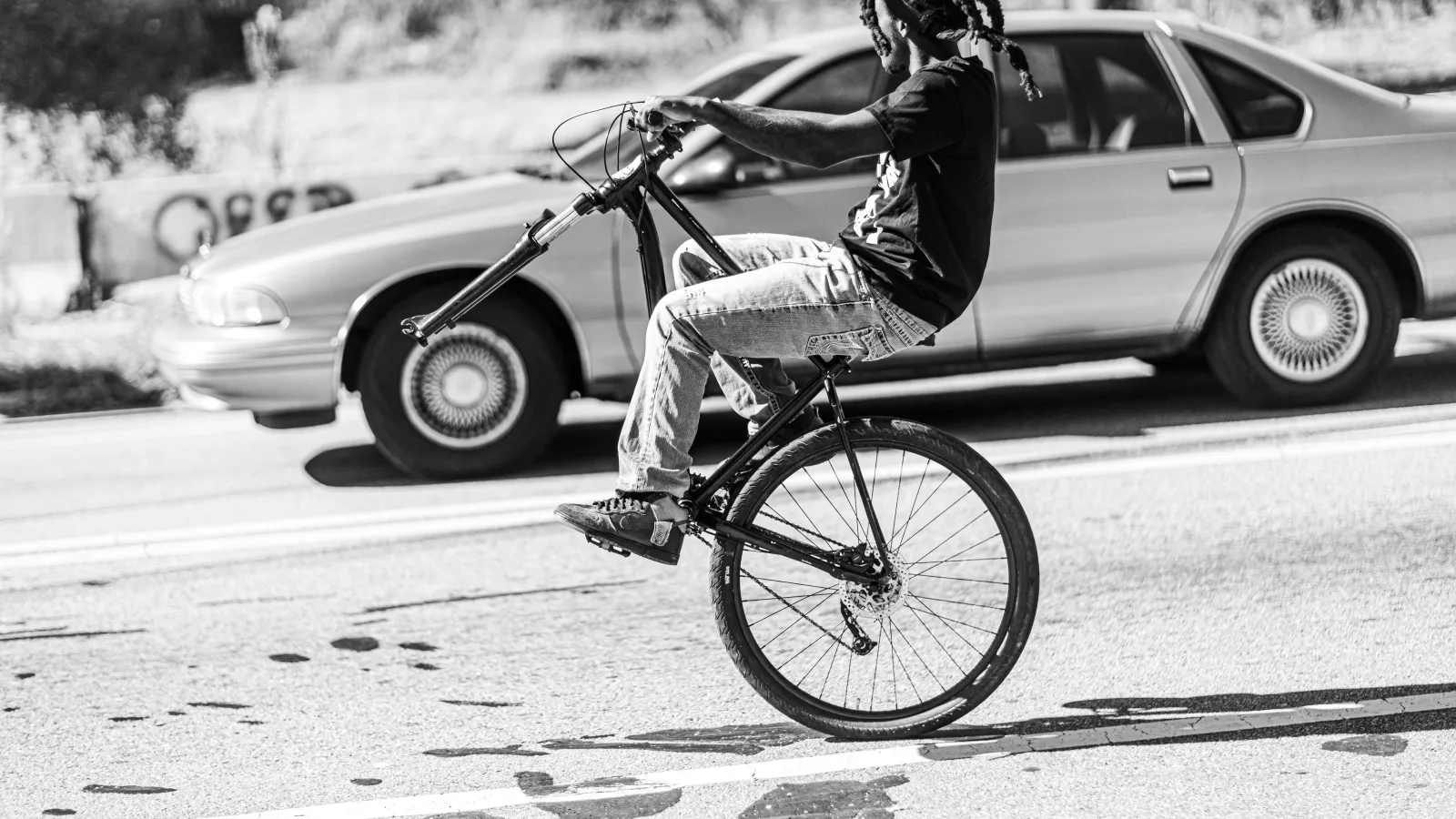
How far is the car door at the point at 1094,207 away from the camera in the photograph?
7270 mm

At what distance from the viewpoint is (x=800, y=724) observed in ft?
13.8

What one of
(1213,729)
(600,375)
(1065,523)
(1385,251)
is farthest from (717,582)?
(1385,251)

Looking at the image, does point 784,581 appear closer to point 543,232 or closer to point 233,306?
point 543,232

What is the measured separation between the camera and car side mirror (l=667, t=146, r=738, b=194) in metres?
6.93

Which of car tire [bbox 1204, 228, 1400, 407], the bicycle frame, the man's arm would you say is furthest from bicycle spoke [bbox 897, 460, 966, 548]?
car tire [bbox 1204, 228, 1400, 407]

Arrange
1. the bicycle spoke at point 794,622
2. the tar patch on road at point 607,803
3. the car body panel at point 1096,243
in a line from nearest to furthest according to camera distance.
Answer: the tar patch on road at point 607,803, the bicycle spoke at point 794,622, the car body panel at point 1096,243

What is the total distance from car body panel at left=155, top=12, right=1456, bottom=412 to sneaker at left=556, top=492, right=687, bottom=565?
3005mm

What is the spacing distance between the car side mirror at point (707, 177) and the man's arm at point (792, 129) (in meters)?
3.26

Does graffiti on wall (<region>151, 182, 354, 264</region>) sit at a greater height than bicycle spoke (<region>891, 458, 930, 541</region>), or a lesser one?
greater

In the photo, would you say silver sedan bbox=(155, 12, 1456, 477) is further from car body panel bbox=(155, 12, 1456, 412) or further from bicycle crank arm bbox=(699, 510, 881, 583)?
bicycle crank arm bbox=(699, 510, 881, 583)

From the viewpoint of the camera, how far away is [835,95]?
7.23 meters

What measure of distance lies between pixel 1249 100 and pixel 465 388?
359 cm

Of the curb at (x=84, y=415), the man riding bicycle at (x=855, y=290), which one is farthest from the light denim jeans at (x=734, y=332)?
the curb at (x=84, y=415)

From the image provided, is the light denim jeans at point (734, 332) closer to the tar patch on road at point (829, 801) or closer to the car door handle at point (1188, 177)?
the tar patch on road at point (829, 801)
